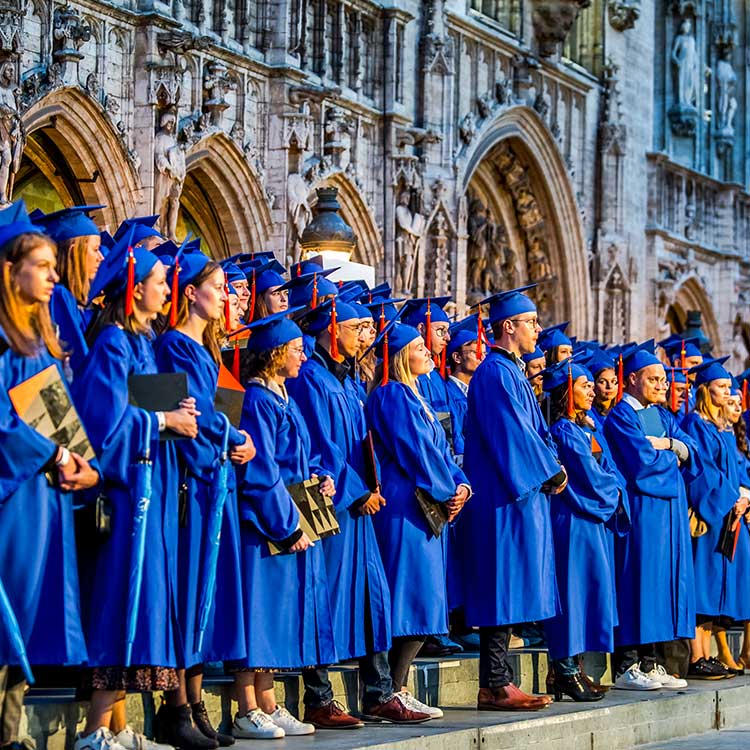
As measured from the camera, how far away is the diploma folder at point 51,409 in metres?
6.41

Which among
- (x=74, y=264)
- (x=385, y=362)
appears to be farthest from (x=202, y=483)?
(x=385, y=362)

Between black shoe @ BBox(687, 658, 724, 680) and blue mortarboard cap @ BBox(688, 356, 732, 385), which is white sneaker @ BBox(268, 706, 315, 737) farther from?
blue mortarboard cap @ BBox(688, 356, 732, 385)

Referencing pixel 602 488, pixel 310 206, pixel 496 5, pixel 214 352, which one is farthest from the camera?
pixel 496 5

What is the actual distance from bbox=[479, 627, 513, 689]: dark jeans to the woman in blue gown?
188 cm

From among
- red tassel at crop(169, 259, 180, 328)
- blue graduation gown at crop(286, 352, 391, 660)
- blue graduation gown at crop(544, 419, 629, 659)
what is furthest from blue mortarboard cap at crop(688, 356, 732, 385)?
red tassel at crop(169, 259, 180, 328)

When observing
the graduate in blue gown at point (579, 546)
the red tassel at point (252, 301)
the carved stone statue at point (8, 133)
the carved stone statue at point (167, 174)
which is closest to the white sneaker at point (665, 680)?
the graduate in blue gown at point (579, 546)

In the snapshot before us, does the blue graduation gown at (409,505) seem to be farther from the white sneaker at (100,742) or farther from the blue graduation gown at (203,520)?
the white sneaker at (100,742)

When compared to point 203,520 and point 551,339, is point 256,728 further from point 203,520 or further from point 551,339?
point 551,339

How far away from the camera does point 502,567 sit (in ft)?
29.8

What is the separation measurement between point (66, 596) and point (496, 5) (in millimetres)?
18446

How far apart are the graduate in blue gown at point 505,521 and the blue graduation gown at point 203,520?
1893 mm

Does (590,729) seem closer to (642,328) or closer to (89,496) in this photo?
(89,496)

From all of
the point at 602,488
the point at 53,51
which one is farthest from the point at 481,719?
the point at 53,51

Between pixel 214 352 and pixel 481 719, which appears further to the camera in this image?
pixel 481 719
